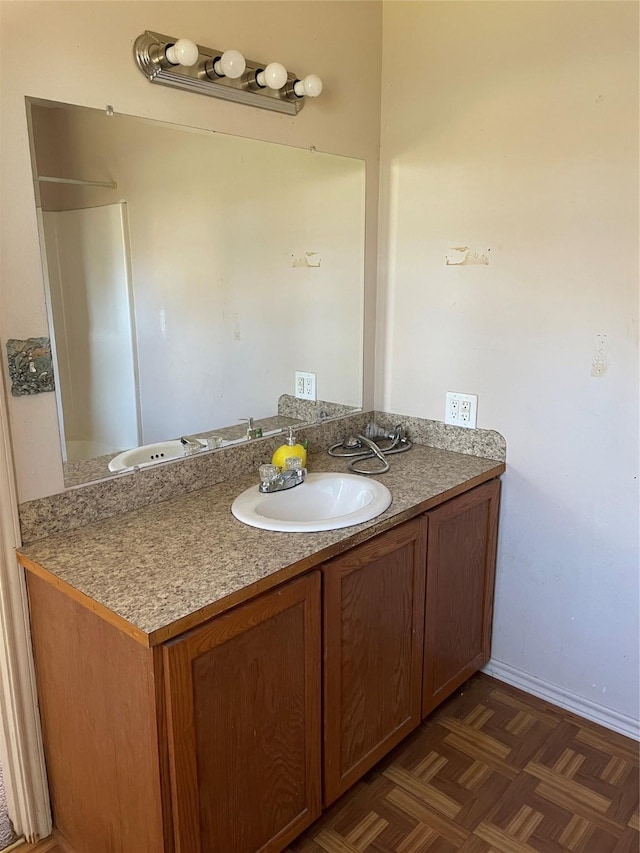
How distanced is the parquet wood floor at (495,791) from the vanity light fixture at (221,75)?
6.24 ft

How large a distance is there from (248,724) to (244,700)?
6cm

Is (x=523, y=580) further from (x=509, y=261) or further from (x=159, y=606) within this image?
(x=159, y=606)

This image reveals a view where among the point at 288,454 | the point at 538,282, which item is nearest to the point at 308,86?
the point at 538,282

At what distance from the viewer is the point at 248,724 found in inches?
51.6

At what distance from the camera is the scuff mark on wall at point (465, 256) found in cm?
198

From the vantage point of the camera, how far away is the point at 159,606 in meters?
1.15

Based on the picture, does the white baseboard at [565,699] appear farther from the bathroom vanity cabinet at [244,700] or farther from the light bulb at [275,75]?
the light bulb at [275,75]

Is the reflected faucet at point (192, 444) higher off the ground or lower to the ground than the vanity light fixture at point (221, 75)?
lower

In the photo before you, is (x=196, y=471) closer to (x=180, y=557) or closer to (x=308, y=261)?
(x=180, y=557)

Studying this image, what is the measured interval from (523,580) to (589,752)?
517mm

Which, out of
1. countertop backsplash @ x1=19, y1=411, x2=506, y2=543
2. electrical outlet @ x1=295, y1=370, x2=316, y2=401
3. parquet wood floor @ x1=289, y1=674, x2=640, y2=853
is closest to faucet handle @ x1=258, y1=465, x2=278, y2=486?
countertop backsplash @ x1=19, y1=411, x2=506, y2=543

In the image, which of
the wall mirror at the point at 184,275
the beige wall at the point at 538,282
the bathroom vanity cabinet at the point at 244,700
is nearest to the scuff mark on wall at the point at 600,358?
the beige wall at the point at 538,282

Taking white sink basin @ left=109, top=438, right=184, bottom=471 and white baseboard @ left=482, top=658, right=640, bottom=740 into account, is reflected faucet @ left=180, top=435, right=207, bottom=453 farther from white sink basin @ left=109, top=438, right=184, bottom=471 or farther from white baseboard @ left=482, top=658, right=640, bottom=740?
white baseboard @ left=482, top=658, right=640, bottom=740

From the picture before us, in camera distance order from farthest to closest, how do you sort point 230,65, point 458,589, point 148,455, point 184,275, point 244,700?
point 458,589
point 184,275
point 148,455
point 230,65
point 244,700
